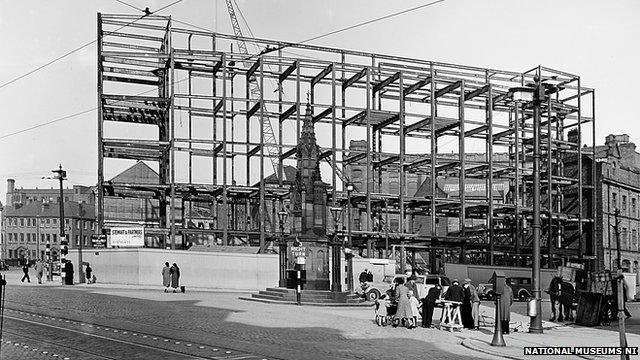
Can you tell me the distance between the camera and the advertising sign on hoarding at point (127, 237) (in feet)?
157

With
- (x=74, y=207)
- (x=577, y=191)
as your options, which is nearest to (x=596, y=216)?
(x=577, y=191)

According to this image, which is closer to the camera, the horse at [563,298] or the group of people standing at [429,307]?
the group of people standing at [429,307]

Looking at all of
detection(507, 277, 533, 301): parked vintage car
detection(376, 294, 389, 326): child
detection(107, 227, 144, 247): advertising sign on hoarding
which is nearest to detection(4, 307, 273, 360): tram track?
detection(376, 294, 389, 326): child

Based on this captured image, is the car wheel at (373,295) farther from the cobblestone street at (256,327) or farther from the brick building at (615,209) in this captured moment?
the brick building at (615,209)

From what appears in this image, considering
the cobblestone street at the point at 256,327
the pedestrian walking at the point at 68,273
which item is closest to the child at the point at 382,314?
the cobblestone street at the point at 256,327

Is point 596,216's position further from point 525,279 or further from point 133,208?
point 133,208

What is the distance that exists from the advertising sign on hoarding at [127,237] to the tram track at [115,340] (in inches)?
1065

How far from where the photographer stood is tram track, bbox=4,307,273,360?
14180 millimetres

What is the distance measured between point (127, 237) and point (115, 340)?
32.9m

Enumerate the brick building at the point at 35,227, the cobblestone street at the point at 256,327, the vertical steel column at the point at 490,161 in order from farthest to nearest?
the brick building at the point at 35,227
the vertical steel column at the point at 490,161
the cobblestone street at the point at 256,327

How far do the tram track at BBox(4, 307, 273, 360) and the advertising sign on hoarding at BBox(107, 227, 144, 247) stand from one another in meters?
27.1

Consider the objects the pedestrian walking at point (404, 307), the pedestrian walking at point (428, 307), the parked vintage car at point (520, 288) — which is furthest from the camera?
the parked vintage car at point (520, 288)

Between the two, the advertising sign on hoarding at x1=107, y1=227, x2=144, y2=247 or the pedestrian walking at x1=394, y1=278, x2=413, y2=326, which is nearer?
the pedestrian walking at x1=394, y1=278, x2=413, y2=326

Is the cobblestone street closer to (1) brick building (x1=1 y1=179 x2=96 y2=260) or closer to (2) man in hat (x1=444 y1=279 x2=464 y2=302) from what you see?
(2) man in hat (x1=444 y1=279 x2=464 y2=302)
